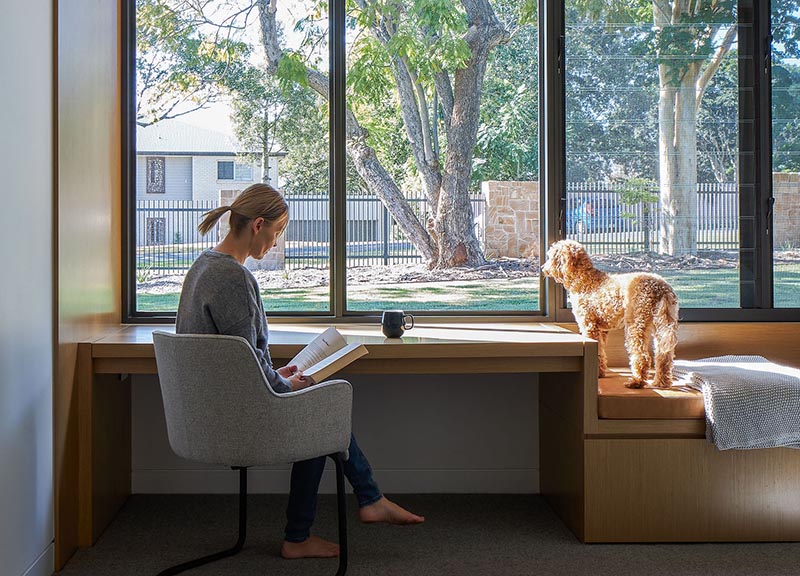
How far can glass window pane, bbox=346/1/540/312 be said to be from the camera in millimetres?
3703

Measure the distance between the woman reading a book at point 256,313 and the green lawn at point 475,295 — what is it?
88 cm

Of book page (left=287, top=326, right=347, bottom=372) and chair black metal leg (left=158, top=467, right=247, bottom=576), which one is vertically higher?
book page (left=287, top=326, right=347, bottom=372)

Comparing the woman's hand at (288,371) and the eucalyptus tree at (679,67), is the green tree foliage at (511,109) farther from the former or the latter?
the woman's hand at (288,371)

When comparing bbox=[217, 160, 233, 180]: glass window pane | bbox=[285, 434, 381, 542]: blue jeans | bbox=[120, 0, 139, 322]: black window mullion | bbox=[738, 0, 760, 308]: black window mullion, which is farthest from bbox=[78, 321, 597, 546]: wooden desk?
bbox=[738, 0, 760, 308]: black window mullion

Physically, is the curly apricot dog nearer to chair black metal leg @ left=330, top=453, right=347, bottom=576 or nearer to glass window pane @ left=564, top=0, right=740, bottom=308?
glass window pane @ left=564, top=0, right=740, bottom=308

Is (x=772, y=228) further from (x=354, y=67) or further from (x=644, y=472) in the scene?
(x=354, y=67)

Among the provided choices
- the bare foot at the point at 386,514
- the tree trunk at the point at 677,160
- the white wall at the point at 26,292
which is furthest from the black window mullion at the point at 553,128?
the white wall at the point at 26,292

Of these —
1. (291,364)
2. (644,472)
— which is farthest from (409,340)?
(644,472)

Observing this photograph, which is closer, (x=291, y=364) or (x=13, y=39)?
(x=13, y=39)

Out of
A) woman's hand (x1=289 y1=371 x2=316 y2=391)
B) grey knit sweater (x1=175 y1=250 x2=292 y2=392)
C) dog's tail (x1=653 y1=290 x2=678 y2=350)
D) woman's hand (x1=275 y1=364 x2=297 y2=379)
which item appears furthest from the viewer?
dog's tail (x1=653 y1=290 x2=678 y2=350)

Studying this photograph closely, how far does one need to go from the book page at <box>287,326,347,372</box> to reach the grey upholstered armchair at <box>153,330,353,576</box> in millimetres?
299

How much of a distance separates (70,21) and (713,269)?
2.69 m

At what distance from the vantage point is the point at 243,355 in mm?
2326

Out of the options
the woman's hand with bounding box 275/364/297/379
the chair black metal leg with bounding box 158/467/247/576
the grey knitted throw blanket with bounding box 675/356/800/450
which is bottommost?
the chair black metal leg with bounding box 158/467/247/576
